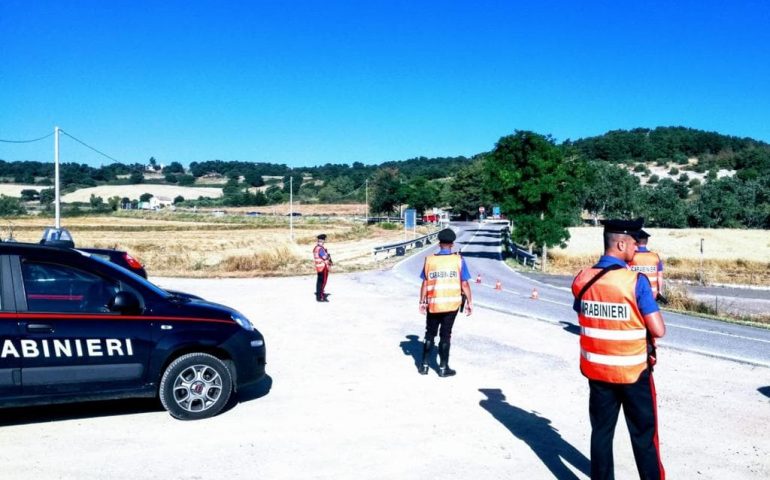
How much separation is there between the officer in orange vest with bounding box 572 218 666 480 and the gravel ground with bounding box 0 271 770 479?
818 millimetres

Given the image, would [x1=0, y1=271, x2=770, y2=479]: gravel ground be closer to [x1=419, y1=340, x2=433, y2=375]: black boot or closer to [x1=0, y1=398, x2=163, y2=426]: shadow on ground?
[x1=0, y1=398, x2=163, y2=426]: shadow on ground

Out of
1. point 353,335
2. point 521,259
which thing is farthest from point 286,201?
point 353,335

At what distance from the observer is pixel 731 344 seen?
11141 millimetres

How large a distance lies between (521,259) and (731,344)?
25.5 metres

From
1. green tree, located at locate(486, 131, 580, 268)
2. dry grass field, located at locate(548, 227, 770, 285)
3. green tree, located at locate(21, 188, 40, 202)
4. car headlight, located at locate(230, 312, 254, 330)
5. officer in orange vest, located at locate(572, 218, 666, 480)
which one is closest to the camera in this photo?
officer in orange vest, located at locate(572, 218, 666, 480)

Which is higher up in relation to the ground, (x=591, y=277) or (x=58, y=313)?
(x=591, y=277)

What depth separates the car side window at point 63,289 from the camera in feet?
19.3

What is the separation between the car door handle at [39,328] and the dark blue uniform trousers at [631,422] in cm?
478

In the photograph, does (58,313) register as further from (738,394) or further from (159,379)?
(738,394)

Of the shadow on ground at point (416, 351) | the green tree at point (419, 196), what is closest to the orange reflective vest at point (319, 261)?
the shadow on ground at point (416, 351)

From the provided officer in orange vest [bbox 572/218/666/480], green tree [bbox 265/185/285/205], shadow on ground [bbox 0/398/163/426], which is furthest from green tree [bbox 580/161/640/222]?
officer in orange vest [bbox 572/218/666/480]

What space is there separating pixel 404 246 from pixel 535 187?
8.39m

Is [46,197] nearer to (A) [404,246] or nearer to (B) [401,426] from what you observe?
(A) [404,246]

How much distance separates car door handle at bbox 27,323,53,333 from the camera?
18.8ft
